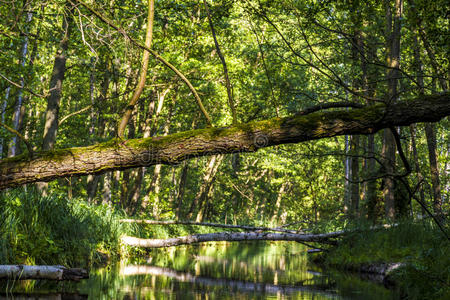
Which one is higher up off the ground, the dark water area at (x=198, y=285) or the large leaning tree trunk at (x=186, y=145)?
the large leaning tree trunk at (x=186, y=145)

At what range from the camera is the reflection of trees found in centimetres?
678

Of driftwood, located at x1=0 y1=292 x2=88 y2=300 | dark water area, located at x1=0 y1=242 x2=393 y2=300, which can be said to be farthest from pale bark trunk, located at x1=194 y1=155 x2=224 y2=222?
driftwood, located at x1=0 y1=292 x2=88 y2=300

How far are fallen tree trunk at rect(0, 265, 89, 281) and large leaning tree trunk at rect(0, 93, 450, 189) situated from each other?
114cm

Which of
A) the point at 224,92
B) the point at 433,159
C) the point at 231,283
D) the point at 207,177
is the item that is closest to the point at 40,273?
the point at 231,283

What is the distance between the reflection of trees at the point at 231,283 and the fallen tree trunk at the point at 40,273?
2.70 m

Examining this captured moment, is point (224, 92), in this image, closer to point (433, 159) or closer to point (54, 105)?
→ point (54, 105)

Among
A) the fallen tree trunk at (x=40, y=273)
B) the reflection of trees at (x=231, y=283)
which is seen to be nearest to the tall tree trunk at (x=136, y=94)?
the fallen tree trunk at (x=40, y=273)

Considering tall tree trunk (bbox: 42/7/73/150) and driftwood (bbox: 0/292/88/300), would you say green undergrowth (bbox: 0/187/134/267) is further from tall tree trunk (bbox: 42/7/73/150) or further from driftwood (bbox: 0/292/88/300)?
tall tree trunk (bbox: 42/7/73/150)

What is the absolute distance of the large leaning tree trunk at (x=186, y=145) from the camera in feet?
13.2

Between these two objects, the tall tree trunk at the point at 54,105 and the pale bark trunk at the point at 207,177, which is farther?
the pale bark trunk at the point at 207,177

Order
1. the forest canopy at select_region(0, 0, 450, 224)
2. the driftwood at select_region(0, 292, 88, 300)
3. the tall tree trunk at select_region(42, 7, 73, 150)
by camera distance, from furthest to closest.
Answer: the tall tree trunk at select_region(42, 7, 73, 150)
the driftwood at select_region(0, 292, 88, 300)
the forest canopy at select_region(0, 0, 450, 224)

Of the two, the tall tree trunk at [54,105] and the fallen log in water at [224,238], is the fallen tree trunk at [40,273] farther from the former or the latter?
the tall tree trunk at [54,105]

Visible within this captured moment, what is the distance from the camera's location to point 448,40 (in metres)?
6.23

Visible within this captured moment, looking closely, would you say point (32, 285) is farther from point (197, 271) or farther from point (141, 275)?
point (197, 271)
